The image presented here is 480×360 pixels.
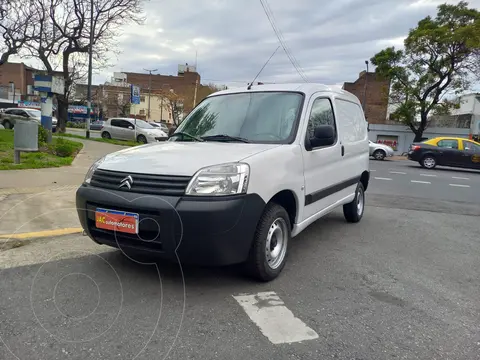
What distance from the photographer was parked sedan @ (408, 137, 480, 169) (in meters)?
17.7

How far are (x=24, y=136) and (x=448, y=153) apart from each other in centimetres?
1799

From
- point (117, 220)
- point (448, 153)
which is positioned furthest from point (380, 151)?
point (117, 220)

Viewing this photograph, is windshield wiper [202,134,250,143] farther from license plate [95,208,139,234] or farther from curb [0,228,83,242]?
curb [0,228,83,242]

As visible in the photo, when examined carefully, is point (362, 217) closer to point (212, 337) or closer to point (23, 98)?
point (212, 337)

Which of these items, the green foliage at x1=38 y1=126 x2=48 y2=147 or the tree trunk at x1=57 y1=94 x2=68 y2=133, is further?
the tree trunk at x1=57 y1=94 x2=68 y2=133

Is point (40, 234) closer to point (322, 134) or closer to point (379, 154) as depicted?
point (322, 134)

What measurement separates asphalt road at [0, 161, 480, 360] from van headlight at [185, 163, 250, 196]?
923mm

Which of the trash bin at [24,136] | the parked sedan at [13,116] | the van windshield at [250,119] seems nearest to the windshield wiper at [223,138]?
the van windshield at [250,119]

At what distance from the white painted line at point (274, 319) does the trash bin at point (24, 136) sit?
26.4 ft

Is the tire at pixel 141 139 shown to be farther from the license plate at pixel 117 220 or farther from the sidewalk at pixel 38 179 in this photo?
the license plate at pixel 117 220

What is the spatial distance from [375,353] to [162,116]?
3096 inches

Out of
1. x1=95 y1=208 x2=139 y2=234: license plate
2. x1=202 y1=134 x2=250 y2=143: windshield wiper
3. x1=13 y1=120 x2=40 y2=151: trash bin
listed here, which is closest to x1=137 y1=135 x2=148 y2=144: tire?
x1=13 y1=120 x2=40 y2=151: trash bin

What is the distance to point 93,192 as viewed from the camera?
319 cm

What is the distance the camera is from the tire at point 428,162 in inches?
728
